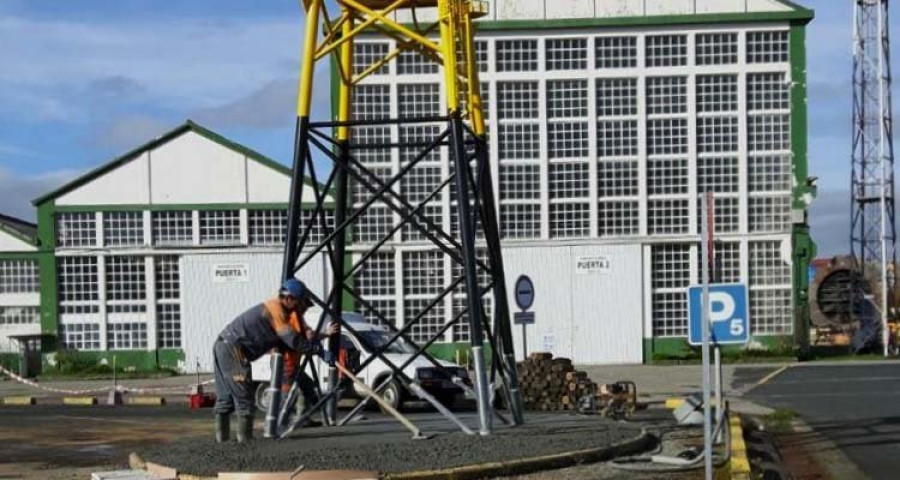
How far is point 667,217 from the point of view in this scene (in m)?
44.6

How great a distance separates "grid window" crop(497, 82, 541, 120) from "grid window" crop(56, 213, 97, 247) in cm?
1457

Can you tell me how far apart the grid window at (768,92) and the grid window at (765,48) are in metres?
0.54

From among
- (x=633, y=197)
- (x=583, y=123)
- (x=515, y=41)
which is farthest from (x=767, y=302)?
(x=515, y=41)

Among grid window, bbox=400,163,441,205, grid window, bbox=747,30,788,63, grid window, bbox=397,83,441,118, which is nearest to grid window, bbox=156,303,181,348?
grid window, bbox=400,163,441,205

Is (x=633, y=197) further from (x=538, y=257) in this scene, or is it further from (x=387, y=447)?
(x=387, y=447)

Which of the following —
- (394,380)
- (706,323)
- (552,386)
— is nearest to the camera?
(706,323)

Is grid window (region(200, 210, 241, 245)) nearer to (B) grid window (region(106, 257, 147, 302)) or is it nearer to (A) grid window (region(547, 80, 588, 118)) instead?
(B) grid window (region(106, 257, 147, 302))

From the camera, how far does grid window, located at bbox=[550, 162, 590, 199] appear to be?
4462 cm

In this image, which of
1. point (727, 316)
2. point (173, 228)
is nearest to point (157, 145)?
point (173, 228)

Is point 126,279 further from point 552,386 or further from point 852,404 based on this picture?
point 852,404

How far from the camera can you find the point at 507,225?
45.0m

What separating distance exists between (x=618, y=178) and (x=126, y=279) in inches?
675

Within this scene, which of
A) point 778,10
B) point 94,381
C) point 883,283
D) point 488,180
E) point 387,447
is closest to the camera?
point 387,447

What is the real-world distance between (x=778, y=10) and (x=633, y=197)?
8.02 m
